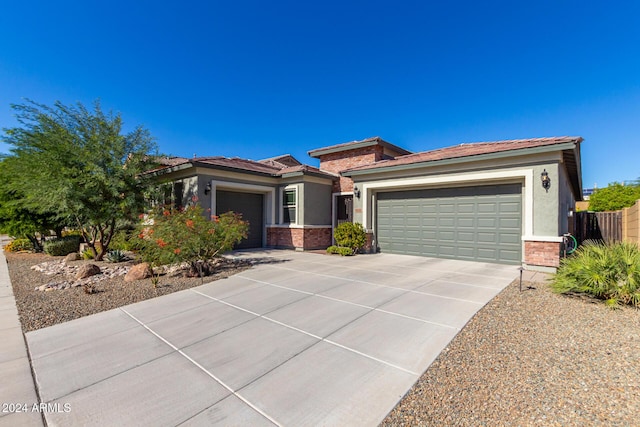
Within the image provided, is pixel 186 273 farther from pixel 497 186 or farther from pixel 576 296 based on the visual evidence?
pixel 497 186

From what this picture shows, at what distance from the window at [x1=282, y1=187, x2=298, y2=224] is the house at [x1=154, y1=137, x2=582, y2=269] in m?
0.05

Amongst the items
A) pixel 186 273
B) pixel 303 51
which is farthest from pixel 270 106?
pixel 186 273

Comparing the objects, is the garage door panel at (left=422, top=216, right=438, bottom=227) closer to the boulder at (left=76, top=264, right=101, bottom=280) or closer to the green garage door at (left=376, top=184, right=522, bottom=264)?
the green garage door at (left=376, top=184, right=522, bottom=264)

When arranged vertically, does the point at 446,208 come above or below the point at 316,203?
below

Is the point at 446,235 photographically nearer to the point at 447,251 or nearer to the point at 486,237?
the point at 447,251

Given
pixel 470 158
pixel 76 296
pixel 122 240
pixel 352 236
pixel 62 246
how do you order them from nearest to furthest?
pixel 76 296, pixel 470 158, pixel 352 236, pixel 122 240, pixel 62 246

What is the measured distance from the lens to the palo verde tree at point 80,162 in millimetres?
8547

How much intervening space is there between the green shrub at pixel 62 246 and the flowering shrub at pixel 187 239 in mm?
6829

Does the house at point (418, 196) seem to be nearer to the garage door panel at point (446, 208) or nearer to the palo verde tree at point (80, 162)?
the garage door panel at point (446, 208)

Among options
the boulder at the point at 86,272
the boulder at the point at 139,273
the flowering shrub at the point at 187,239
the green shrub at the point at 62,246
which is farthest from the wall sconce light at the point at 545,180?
the green shrub at the point at 62,246

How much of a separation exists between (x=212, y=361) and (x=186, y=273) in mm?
4647

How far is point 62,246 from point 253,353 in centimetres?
1304

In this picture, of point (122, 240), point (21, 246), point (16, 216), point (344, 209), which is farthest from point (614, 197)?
point (21, 246)

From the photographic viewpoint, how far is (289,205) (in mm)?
12766
